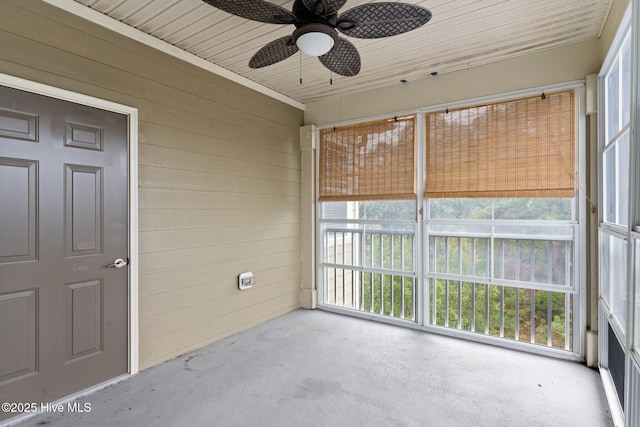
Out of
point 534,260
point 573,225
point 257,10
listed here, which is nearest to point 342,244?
point 534,260

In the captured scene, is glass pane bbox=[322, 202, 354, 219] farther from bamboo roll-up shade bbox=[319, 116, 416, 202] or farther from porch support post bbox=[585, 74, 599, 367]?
porch support post bbox=[585, 74, 599, 367]

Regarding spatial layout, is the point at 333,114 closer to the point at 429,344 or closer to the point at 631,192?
the point at 429,344

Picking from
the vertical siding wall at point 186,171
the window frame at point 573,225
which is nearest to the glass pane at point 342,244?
the vertical siding wall at point 186,171

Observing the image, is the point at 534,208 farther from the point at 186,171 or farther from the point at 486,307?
the point at 186,171

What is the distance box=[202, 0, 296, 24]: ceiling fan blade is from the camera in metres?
1.70

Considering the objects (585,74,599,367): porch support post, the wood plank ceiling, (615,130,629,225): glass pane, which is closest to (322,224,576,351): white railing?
(585,74,599,367): porch support post

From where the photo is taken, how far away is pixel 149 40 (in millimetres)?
2721

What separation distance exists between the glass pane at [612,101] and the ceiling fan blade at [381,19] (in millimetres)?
1594

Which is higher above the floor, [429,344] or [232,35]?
[232,35]

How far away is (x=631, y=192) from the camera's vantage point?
1.66 meters

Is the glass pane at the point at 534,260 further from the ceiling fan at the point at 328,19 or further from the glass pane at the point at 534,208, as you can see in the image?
the ceiling fan at the point at 328,19

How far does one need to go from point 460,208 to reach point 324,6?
8.03 feet

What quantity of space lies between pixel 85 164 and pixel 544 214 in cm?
381

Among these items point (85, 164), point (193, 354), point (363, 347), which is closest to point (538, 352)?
point (363, 347)
